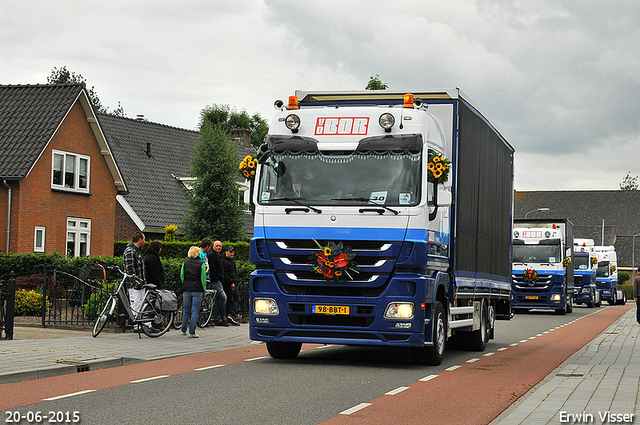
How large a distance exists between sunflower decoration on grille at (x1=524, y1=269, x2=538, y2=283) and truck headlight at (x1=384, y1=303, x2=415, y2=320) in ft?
74.1

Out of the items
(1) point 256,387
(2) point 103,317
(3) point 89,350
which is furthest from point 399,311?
(2) point 103,317

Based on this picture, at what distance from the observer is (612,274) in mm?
54656

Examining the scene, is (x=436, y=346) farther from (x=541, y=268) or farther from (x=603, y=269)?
(x=603, y=269)

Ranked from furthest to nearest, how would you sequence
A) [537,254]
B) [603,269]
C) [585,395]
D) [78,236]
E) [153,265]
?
[603,269], [537,254], [78,236], [153,265], [585,395]

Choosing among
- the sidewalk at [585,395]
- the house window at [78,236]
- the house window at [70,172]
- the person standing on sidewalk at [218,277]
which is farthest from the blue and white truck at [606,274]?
the sidewalk at [585,395]

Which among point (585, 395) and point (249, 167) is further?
point (249, 167)

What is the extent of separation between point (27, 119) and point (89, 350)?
2076 cm

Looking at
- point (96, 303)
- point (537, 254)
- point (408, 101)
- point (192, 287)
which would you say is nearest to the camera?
point (408, 101)

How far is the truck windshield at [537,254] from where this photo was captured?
109 ft

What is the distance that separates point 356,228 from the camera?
11641mm

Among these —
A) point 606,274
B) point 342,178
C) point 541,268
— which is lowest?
point 606,274

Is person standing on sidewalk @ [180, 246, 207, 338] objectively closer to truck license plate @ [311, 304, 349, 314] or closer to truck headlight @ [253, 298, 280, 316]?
truck headlight @ [253, 298, 280, 316]

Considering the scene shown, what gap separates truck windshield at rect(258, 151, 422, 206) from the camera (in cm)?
1180

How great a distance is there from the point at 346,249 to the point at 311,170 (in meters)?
1.27
